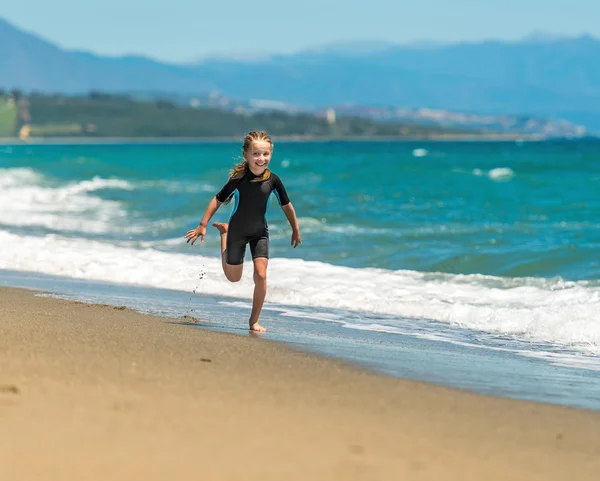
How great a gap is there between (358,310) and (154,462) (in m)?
6.75

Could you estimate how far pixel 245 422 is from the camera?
14.5ft

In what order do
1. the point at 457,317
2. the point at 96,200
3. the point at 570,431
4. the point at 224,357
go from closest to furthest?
the point at 570,431 < the point at 224,357 < the point at 457,317 < the point at 96,200

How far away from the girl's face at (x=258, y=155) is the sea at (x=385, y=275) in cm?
130

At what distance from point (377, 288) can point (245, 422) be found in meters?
7.60

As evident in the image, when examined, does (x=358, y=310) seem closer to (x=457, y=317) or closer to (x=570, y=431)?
(x=457, y=317)

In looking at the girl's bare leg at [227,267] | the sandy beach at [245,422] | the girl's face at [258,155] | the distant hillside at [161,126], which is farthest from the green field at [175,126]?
the sandy beach at [245,422]

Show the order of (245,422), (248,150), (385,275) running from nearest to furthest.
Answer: (245,422) < (248,150) < (385,275)

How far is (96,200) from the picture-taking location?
97.8ft

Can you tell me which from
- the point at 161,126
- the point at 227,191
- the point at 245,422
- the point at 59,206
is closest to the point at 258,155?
the point at 227,191

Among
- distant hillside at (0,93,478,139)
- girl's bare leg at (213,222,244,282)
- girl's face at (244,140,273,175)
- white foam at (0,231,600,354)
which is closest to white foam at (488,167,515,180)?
white foam at (0,231,600,354)

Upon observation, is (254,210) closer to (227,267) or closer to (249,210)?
(249,210)

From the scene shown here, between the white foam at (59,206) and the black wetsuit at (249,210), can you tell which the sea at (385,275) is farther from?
the black wetsuit at (249,210)

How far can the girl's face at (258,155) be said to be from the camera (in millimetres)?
7836

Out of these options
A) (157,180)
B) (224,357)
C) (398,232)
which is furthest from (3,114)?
(224,357)
